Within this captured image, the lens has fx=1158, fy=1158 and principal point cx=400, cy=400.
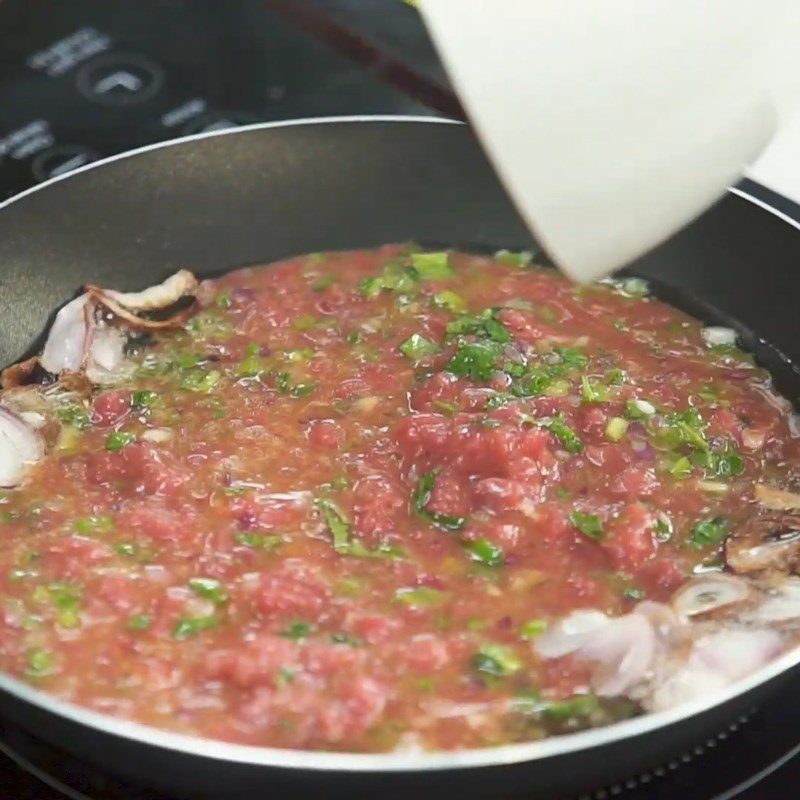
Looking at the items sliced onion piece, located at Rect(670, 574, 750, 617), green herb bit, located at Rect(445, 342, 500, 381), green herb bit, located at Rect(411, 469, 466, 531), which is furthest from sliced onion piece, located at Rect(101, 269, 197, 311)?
sliced onion piece, located at Rect(670, 574, 750, 617)

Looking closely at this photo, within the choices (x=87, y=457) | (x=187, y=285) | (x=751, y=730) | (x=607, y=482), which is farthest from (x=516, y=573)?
(x=187, y=285)

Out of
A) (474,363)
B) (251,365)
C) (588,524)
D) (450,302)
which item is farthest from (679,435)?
(251,365)

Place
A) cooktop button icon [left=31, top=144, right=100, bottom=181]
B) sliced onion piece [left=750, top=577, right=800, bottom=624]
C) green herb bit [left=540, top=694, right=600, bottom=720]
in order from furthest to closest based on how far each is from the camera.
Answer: cooktop button icon [left=31, top=144, right=100, bottom=181] → sliced onion piece [left=750, top=577, right=800, bottom=624] → green herb bit [left=540, top=694, right=600, bottom=720]

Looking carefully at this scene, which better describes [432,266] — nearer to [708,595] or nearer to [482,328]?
[482,328]

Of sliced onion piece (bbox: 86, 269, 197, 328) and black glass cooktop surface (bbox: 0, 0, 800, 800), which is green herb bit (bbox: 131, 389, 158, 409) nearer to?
sliced onion piece (bbox: 86, 269, 197, 328)

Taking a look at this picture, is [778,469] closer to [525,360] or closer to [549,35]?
[525,360]
